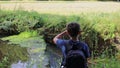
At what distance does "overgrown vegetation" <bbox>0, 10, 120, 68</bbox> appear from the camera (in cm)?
1039

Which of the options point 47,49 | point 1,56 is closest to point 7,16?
point 47,49

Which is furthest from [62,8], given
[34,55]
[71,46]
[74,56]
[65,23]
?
[74,56]

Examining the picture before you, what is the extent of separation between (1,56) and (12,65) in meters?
0.98

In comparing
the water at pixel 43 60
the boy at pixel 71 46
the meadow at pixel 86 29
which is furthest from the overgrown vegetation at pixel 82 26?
the boy at pixel 71 46

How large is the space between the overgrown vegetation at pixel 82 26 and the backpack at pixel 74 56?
10.4ft

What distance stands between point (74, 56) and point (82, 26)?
6.54 metres

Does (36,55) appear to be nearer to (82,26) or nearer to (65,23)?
(82,26)

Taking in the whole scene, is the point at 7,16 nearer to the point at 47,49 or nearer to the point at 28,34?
the point at 28,34

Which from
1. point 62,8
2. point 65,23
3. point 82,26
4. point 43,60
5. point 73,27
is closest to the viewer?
point 73,27

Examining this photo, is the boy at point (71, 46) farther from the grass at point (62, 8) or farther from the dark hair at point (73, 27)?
the grass at point (62, 8)

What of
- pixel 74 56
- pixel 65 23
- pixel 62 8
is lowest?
pixel 62 8

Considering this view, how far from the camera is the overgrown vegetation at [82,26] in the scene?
10391 millimetres

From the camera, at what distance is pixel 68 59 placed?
184 inches

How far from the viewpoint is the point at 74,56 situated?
4617 millimetres
